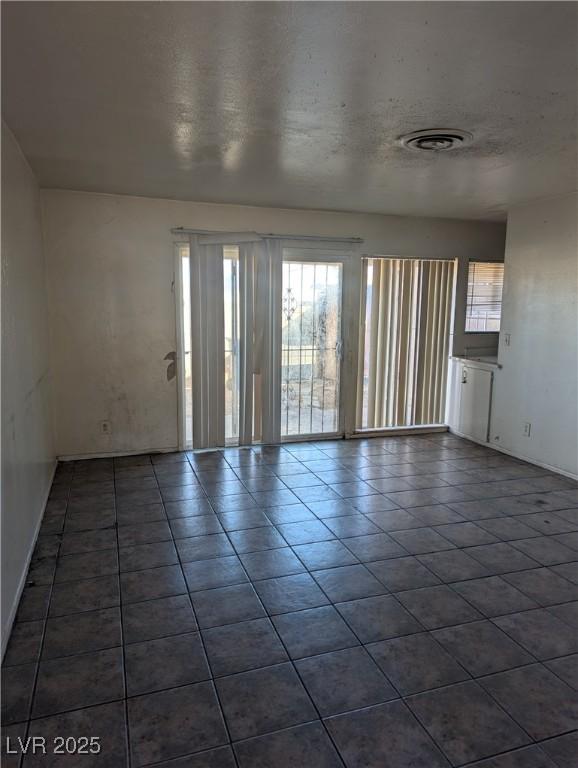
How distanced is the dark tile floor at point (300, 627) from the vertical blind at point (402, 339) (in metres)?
1.75

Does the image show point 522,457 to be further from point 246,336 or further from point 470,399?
point 246,336

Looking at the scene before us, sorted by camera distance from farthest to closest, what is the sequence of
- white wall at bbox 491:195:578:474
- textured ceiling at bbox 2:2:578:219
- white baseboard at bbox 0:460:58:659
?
white wall at bbox 491:195:578:474
white baseboard at bbox 0:460:58:659
textured ceiling at bbox 2:2:578:219

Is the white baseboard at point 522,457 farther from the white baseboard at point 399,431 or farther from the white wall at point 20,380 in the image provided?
the white wall at point 20,380

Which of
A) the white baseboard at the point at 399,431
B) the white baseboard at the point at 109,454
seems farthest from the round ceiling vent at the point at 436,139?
the white baseboard at the point at 109,454

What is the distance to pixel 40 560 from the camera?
2.90 meters

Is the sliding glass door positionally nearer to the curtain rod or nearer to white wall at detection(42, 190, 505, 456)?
the curtain rod

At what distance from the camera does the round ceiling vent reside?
2707mm

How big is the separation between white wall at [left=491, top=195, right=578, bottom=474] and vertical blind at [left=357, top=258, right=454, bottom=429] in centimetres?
81

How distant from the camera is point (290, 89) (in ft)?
7.21

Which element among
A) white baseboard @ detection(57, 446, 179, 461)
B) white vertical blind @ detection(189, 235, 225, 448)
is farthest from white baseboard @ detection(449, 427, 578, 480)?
white baseboard @ detection(57, 446, 179, 461)

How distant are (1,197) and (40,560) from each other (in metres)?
1.92

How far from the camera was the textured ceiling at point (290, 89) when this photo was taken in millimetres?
1665

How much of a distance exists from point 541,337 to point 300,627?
3.46 metres

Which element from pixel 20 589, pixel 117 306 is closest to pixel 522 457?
pixel 117 306
